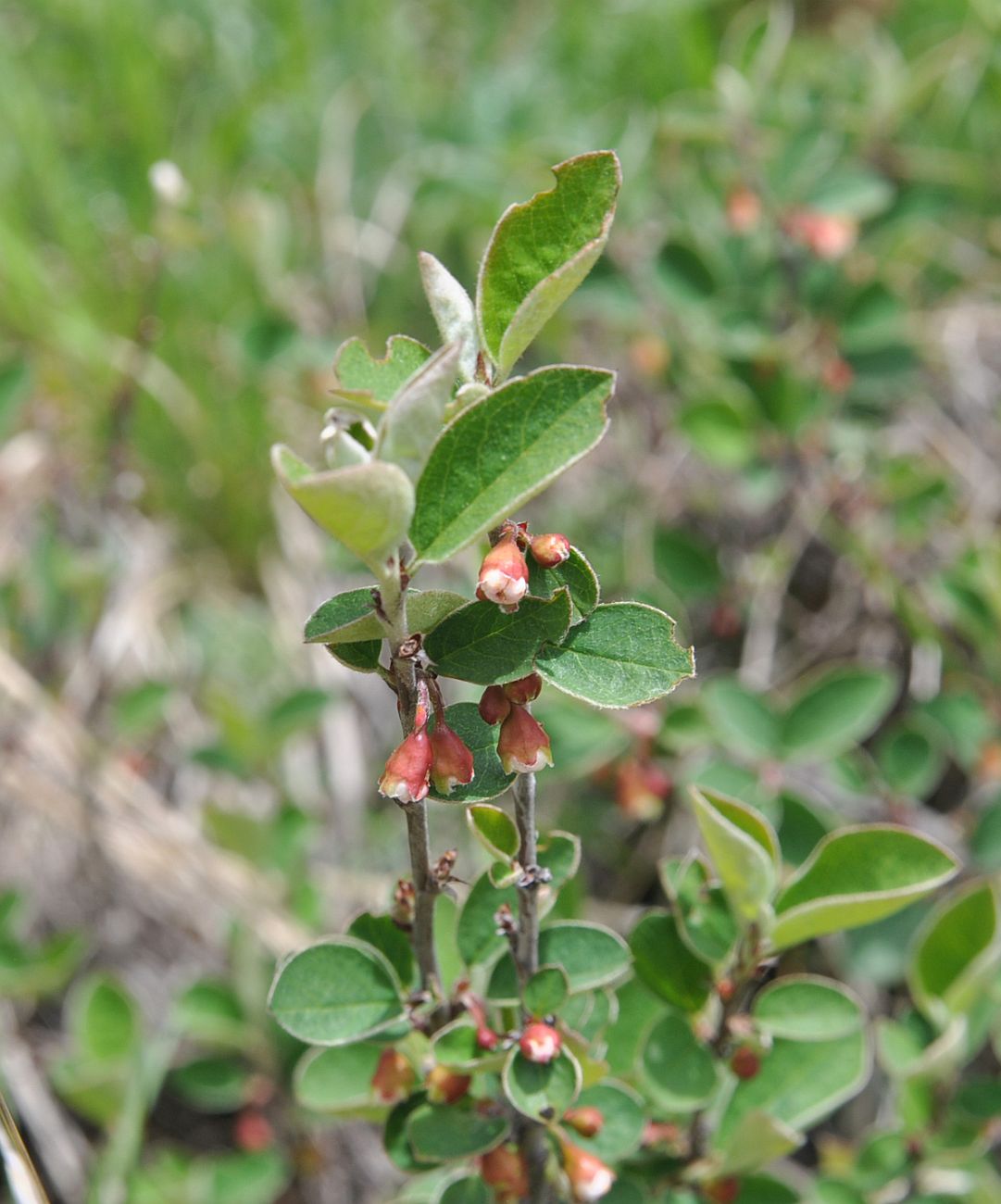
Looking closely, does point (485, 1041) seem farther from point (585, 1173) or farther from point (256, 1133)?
point (256, 1133)

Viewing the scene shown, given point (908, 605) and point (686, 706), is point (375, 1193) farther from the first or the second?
point (908, 605)

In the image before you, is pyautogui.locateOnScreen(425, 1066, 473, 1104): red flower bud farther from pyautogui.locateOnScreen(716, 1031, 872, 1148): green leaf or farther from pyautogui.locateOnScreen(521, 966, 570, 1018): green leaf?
pyautogui.locateOnScreen(716, 1031, 872, 1148): green leaf

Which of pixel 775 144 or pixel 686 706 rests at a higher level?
pixel 775 144

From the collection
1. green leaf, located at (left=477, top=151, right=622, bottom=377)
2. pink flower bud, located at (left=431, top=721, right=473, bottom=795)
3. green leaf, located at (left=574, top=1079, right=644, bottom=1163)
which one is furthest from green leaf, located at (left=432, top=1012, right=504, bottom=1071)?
green leaf, located at (left=477, top=151, right=622, bottom=377)

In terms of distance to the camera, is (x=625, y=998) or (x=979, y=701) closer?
(x=625, y=998)

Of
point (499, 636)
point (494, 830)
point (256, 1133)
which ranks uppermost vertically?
point (499, 636)

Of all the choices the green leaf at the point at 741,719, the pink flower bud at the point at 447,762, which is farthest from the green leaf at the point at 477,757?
the green leaf at the point at 741,719

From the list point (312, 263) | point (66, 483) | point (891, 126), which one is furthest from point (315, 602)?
point (891, 126)

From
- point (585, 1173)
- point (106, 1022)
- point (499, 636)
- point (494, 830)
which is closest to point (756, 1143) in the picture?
point (585, 1173)
